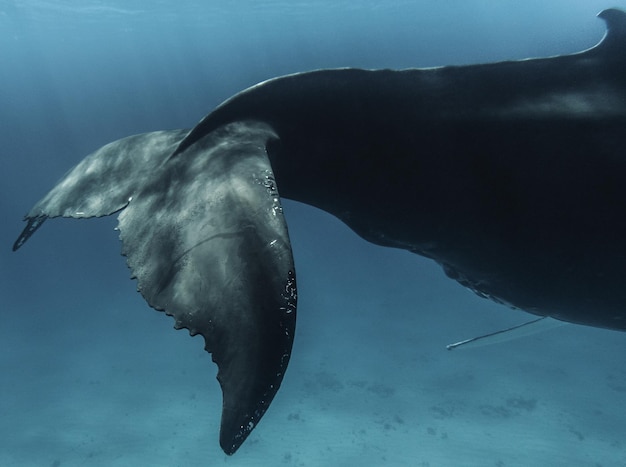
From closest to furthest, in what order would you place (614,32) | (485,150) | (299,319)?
(485,150), (614,32), (299,319)

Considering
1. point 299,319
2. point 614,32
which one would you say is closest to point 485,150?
point 614,32

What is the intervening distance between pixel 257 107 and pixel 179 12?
55.9 m

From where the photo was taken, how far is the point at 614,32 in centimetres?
374

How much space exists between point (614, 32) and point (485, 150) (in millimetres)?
1326

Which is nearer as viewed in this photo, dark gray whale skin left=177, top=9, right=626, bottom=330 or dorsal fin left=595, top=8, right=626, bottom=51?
dark gray whale skin left=177, top=9, right=626, bottom=330

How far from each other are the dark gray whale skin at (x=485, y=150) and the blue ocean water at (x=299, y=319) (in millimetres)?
1216

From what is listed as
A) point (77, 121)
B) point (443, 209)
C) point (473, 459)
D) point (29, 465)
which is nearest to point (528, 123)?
point (443, 209)

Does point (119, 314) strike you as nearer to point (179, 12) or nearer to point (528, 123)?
point (179, 12)

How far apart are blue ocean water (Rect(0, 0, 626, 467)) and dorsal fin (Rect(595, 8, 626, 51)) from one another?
0.18 meters

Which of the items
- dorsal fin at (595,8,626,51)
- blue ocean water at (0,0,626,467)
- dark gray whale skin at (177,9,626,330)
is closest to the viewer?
dark gray whale skin at (177,9,626,330)

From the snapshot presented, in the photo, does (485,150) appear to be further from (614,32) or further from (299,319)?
(299,319)

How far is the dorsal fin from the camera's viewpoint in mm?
3666

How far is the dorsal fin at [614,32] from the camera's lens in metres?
3.67

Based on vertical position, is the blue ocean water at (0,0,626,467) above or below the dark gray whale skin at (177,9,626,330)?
below
